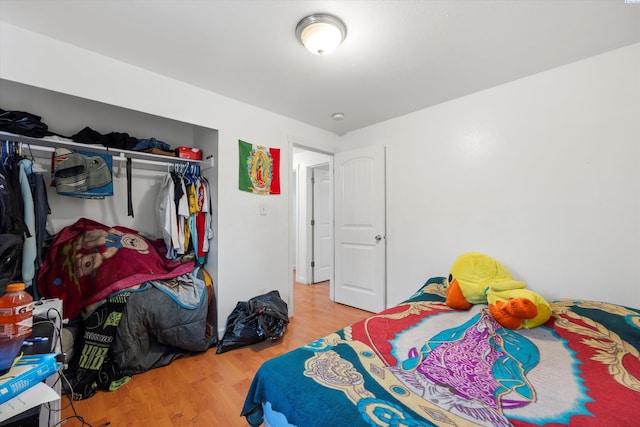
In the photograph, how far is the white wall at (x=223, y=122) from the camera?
170 cm

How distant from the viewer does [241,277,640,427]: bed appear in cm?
88

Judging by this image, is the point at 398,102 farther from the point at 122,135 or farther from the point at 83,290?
the point at 83,290

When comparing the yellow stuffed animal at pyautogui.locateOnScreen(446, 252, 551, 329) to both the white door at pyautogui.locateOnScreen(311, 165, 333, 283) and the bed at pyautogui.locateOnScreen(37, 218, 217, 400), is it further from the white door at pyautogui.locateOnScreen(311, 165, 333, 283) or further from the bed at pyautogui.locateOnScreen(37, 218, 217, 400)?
the white door at pyautogui.locateOnScreen(311, 165, 333, 283)

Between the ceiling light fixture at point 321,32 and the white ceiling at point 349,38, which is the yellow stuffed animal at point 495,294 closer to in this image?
the white ceiling at point 349,38

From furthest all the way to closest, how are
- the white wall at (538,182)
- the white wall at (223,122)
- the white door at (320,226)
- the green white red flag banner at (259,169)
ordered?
the white door at (320,226) → the green white red flag banner at (259,169) → the white wall at (538,182) → the white wall at (223,122)

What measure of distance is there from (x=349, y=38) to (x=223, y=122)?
4.73 feet

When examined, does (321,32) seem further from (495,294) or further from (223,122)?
(495,294)

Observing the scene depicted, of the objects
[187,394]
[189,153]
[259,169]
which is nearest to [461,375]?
[187,394]

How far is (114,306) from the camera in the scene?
185 cm

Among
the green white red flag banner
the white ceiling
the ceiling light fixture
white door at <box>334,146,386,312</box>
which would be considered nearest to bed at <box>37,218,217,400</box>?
the green white red flag banner

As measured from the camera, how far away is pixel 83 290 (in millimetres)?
1863

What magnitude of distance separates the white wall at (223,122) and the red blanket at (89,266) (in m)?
0.68

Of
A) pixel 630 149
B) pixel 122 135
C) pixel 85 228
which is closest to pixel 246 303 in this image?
pixel 85 228

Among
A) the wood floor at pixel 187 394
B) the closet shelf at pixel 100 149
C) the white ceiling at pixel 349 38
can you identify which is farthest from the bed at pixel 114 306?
the white ceiling at pixel 349 38
